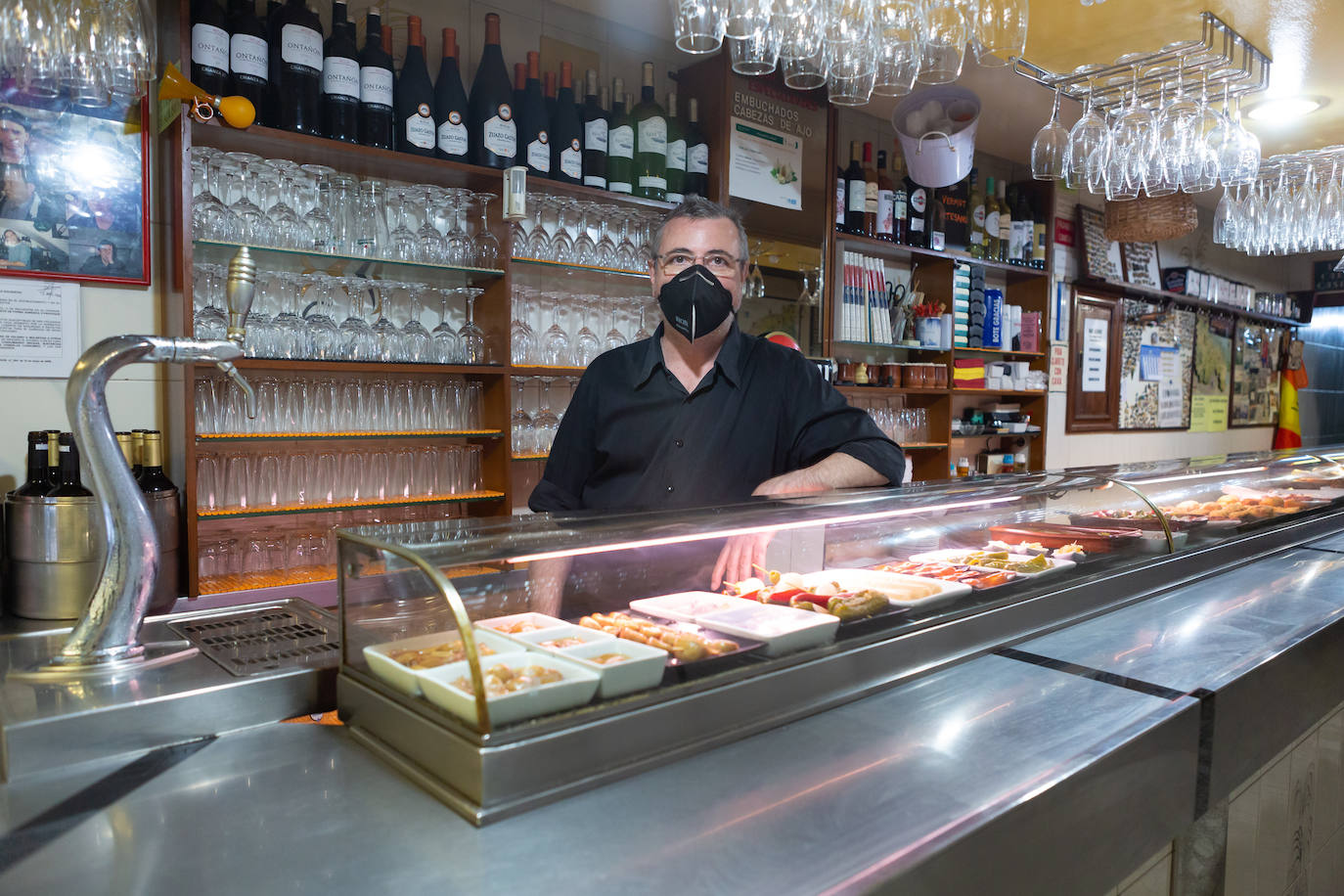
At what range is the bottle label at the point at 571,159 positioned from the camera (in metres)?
3.17

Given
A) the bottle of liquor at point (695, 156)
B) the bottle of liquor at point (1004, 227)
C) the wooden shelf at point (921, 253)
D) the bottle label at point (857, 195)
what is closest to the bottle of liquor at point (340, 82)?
the bottle of liquor at point (695, 156)

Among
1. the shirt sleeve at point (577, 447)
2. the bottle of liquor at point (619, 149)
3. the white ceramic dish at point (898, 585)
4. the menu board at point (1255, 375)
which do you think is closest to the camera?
the white ceramic dish at point (898, 585)

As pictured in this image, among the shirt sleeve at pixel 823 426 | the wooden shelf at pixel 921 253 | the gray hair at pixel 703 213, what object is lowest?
the shirt sleeve at pixel 823 426

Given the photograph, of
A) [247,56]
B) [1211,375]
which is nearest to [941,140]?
[247,56]

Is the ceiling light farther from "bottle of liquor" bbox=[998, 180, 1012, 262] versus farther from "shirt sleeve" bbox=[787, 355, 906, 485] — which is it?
"shirt sleeve" bbox=[787, 355, 906, 485]

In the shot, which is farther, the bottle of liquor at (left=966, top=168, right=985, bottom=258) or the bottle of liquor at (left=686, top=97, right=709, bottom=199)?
the bottle of liquor at (left=966, top=168, right=985, bottom=258)

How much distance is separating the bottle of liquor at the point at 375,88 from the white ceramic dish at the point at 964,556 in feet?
6.98

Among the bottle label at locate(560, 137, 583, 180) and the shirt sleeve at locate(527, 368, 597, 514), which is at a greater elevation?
the bottle label at locate(560, 137, 583, 180)

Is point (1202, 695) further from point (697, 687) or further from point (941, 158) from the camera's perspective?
point (941, 158)

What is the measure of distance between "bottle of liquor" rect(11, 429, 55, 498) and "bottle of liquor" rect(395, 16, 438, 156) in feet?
4.65

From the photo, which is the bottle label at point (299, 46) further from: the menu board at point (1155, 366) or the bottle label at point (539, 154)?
the menu board at point (1155, 366)

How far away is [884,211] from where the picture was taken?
4.26m

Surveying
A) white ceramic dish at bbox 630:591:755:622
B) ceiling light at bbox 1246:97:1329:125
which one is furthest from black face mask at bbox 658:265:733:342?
ceiling light at bbox 1246:97:1329:125

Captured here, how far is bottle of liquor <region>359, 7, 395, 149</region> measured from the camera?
2.74 metres
